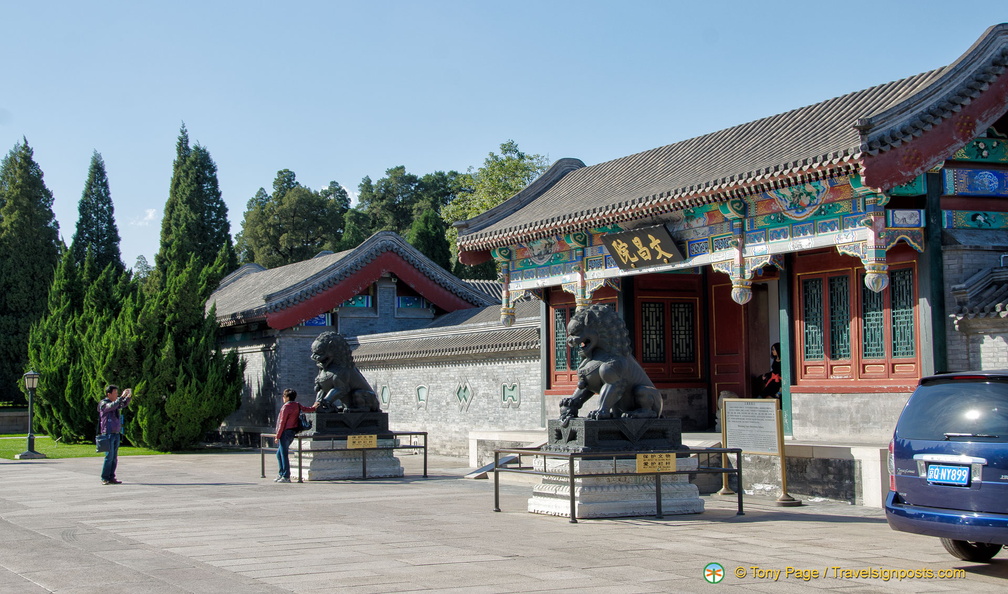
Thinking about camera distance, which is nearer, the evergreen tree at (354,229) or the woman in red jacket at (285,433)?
the woman in red jacket at (285,433)

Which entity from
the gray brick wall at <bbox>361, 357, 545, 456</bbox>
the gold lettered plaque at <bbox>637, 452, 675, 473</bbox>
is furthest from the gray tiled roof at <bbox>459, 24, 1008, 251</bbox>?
the gold lettered plaque at <bbox>637, 452, 675, 473</bbox>

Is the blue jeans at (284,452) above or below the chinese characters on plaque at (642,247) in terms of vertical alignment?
below

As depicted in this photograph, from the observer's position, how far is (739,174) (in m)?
14.0

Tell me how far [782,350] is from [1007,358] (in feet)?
11.0

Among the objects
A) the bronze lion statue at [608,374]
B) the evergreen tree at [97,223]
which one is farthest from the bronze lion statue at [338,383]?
the evergreen tree at [97,223]

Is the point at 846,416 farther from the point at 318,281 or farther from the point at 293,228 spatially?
the point at 293,228

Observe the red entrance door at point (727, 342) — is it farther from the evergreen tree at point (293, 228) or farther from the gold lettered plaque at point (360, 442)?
the evergreen tree at point (293, 228)

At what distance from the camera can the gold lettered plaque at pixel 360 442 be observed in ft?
51.6

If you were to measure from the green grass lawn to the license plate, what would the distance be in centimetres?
1811

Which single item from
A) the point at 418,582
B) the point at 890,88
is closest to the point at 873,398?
the point at 890,88

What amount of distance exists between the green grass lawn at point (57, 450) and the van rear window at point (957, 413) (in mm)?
17914

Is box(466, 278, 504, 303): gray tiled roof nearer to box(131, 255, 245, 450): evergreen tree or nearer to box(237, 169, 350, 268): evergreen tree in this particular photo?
box(131, 255, 245, 450): evergreen tree

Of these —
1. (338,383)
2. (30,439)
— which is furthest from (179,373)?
(338,383)

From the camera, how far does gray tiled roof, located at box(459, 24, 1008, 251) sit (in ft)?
A: 40.3
